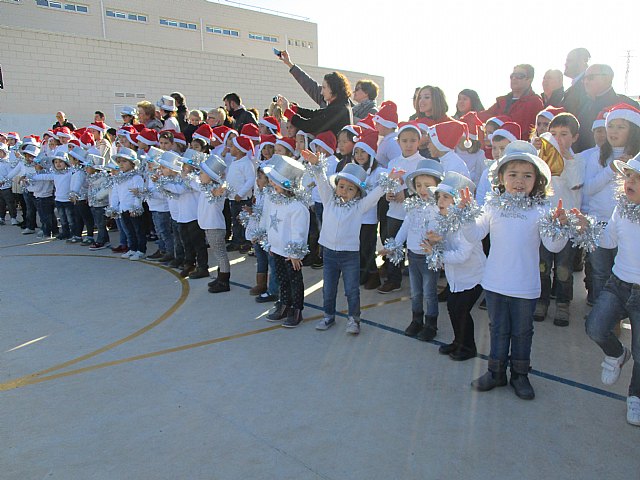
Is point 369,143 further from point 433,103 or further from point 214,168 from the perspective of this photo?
point 214,168

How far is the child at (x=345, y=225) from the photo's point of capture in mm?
4527

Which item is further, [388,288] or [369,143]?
[388,288]

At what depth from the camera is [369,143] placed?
215 inches

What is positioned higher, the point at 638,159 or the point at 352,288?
the point at 638,159

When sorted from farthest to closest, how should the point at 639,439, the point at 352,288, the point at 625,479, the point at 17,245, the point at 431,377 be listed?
the point at 17,245 → the point at 352,288 → the point at 431,377 → the point at 639,439 → the point at 625,479

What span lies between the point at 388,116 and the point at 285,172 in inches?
80.8

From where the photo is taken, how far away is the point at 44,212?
401 inches

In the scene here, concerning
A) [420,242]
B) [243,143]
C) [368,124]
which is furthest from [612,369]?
[243,143]

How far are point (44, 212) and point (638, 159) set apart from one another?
10.6 m

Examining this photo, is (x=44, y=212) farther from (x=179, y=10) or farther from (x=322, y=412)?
(x=179, y=10)

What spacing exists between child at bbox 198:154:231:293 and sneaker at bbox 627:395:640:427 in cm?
433

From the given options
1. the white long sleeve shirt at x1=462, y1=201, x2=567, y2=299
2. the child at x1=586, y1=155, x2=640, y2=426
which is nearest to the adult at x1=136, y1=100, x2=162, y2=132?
the white long sleeve shirt at x1=462, y1=201, x2=567, y2=299

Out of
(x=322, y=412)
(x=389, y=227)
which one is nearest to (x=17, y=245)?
(x=389, y=227)

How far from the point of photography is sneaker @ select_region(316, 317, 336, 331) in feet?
15.5
